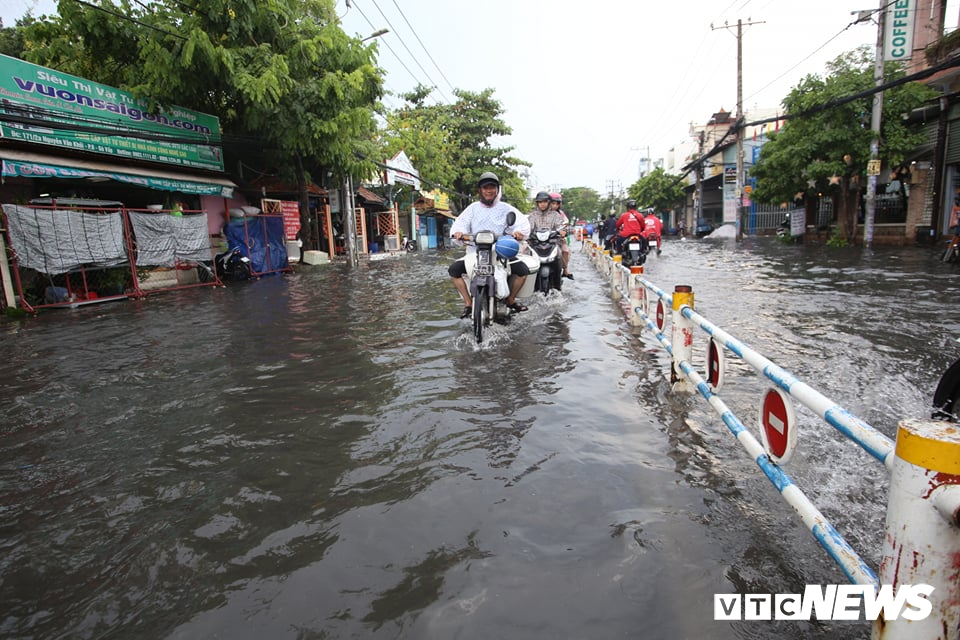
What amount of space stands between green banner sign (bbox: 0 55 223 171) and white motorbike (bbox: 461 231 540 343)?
7.18 m

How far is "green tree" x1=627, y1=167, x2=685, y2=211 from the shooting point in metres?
53.1

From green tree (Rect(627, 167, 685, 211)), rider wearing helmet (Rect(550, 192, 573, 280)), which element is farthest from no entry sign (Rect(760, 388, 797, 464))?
green tree (Rect(627, 167, 685, 211))

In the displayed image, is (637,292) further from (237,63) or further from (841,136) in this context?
(841,136)

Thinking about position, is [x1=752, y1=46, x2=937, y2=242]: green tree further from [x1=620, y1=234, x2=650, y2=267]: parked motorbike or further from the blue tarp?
the blue tarp

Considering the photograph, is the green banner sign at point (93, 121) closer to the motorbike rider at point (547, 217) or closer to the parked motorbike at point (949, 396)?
the motorbike rider at point (547, 217)

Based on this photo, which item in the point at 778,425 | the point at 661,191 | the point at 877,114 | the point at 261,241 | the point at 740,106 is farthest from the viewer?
the point at 661,191

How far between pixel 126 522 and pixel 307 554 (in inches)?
39.1

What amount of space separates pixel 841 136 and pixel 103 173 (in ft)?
70.3

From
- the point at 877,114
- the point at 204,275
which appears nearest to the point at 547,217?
the point at 204,275

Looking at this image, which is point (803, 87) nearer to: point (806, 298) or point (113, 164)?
point (806, 298)

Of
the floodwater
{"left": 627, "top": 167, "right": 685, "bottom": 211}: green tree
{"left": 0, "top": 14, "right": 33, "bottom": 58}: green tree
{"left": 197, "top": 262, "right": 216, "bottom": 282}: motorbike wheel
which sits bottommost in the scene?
the floodwater

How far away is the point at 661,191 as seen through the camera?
53.3 m

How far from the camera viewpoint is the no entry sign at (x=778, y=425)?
2.13 m

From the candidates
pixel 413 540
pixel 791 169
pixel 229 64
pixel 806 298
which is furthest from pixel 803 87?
pixel 413 540
